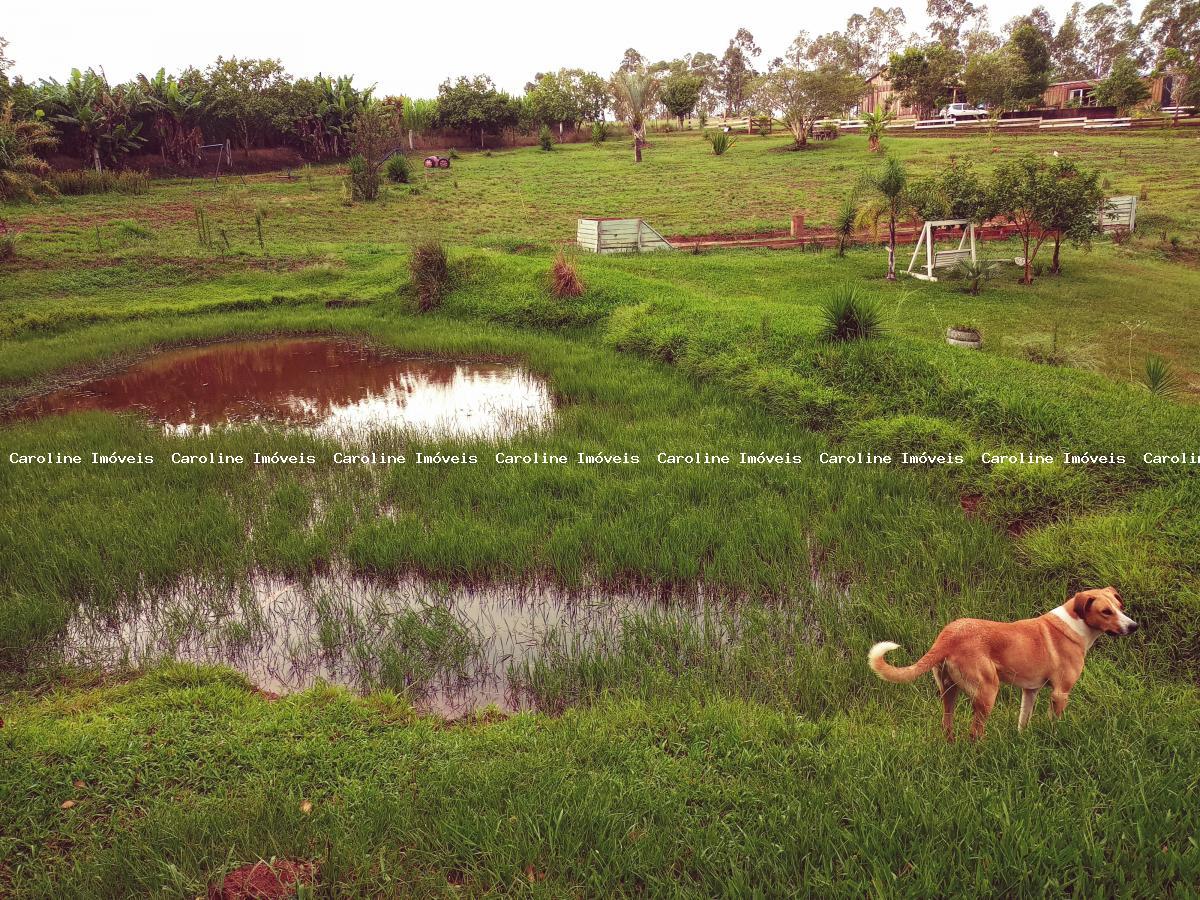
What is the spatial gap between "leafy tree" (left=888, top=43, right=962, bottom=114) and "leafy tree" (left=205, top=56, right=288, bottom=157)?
38558 millimetres

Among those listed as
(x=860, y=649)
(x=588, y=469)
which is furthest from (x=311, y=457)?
(x=860, y=649)

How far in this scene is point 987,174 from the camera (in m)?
23.9

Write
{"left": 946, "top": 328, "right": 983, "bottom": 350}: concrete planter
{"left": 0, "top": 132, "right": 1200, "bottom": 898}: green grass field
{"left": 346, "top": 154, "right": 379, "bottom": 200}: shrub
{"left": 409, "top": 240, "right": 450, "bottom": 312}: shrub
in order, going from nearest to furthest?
1. {"left": 0, "top": 132, "right": 1200, "bottom": 898}: green grass field
2. {"left": 946, "top": 328, "right": 983, "bottom": 350}: concrete planter
3. {"left": 409, "top": 240, "right": 450, "bottom": 312}: shrub
4. {"left": 346, "top": 154, "right": 379, "bottom": 200}: shrub

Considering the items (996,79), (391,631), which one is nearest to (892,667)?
(391,631)

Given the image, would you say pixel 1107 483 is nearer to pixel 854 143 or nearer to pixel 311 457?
pixel 311 457

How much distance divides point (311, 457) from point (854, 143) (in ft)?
124

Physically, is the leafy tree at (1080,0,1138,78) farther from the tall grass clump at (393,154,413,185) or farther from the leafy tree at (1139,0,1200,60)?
the tall grass clump at (393,154,413,185)

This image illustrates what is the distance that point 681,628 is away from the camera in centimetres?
427

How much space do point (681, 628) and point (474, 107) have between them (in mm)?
41674

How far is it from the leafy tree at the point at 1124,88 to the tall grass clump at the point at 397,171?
3853 cm

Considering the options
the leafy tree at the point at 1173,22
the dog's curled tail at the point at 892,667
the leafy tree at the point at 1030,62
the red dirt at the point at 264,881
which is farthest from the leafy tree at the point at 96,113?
the leafy tree at the point at 1173,22

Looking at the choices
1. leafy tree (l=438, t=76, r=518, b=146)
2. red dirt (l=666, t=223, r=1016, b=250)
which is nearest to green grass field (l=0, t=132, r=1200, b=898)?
red dirt (l=666, t=223, r=1016, b=250)

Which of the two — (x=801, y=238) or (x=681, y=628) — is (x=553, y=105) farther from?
(x=681, y=628)

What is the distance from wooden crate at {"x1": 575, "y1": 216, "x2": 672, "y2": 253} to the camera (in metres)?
18.2
